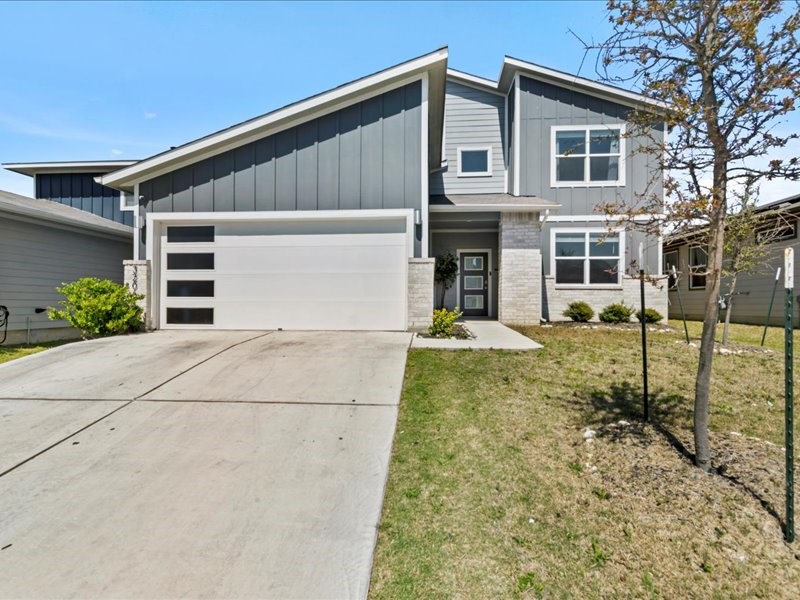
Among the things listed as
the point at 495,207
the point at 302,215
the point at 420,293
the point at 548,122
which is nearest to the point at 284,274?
the point at 302,215

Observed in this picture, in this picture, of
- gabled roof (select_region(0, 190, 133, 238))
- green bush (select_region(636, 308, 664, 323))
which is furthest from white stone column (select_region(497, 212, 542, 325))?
gabled roof (select_region(0, 190, 133, 238))

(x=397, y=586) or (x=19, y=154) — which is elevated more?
(x=19, y=154)

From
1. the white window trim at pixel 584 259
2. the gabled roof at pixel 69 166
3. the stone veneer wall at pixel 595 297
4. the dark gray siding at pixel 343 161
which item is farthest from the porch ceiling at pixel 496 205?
the gabled roof at pixel 69 166

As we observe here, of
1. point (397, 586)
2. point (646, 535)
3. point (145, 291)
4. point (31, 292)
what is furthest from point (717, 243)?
point (31, 292)

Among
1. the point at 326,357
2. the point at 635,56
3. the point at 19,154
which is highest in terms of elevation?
the point at 19,154

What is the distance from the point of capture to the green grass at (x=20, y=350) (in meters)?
7.70

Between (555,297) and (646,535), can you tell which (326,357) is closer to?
(646,535)

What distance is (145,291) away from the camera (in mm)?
8734

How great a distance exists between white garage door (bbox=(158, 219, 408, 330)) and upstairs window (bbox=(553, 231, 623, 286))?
5763mm

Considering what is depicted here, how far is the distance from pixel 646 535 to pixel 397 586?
1.55 metres

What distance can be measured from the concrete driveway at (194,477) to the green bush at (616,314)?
26.7ft

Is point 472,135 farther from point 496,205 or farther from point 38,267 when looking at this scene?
point 38,267

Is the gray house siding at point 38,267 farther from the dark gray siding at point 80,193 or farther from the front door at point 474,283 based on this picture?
the front door at point 474,283

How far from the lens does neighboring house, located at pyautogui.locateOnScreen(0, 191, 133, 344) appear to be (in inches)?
365
